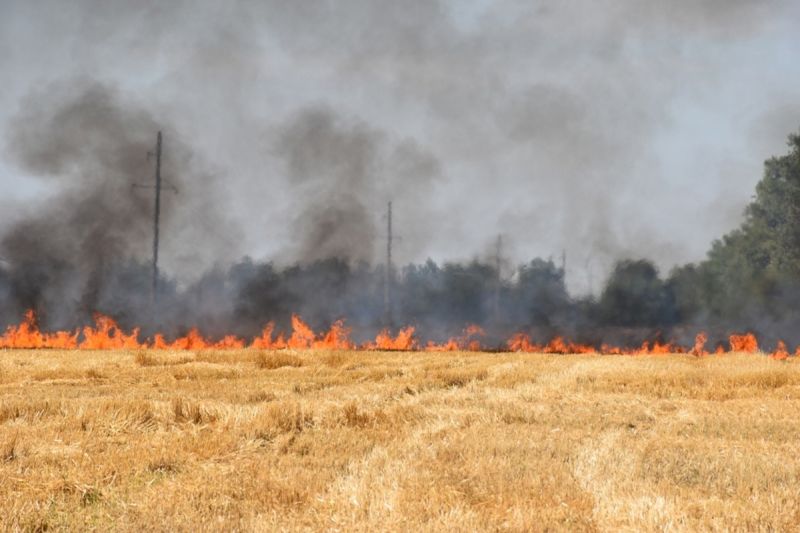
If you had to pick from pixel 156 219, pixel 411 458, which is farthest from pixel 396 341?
pixel 411 458

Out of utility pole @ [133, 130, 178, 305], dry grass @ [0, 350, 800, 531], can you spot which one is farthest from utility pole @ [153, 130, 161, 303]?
dry grass @ [0, 350, 800, 531]

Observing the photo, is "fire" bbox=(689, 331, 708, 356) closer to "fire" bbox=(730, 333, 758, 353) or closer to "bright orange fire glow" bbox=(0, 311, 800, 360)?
"bright orange fire glow" bbox=(0, 311, 800, 360)

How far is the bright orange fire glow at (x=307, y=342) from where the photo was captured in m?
34.5

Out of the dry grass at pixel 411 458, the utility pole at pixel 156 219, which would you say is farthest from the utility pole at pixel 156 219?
the dry grass at pixel 411 458

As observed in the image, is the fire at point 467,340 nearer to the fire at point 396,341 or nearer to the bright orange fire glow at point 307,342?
the bright orange fire glow at point 307,342

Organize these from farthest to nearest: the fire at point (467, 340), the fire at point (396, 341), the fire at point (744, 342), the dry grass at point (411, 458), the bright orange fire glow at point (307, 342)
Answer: the fire at point (467, 340) → the fire at point (396, 341) → the fire at point (744, 342) → the bright orange fire glow at point (307, 342) → the dry grass at point (411, 458)

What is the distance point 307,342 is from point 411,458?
31811 millimetres

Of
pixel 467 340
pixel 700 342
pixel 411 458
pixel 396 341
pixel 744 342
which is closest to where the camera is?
pixel 411 458

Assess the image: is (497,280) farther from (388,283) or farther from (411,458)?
(411,458)

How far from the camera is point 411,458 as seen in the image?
7.58 metres

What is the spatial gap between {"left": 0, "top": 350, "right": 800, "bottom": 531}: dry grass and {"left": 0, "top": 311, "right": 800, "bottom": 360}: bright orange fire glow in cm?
1987

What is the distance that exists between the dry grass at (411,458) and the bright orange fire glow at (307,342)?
1987cm

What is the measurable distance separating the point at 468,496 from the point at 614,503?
1167mm

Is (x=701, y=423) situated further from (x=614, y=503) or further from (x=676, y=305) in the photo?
(x=676, y=305)
